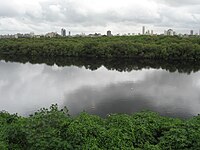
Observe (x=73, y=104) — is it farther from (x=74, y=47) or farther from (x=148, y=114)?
(x=74, y=47)

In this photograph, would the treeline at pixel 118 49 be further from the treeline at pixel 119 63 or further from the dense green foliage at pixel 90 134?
the dense green foliage at pixel 90 134

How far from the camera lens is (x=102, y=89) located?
3309 centimetres

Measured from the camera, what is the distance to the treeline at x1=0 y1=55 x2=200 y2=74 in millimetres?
49072

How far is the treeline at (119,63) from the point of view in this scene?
49072 mm

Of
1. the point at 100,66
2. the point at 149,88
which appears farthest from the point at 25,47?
the point at 149,88

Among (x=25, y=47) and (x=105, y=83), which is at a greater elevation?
(x=25, y=47)

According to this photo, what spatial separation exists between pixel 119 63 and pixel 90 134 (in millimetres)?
46049

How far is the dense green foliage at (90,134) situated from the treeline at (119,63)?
38.5 metres

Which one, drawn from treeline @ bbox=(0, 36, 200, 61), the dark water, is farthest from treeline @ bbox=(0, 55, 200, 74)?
treeline @ bbox=(0, 36, 200, 61)

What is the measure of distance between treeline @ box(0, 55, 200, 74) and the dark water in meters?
0.68

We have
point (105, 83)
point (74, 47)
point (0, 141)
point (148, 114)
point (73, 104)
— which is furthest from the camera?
point (74, 47)

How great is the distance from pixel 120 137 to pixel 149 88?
26352 millimetres

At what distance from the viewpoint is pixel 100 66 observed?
51844 mm

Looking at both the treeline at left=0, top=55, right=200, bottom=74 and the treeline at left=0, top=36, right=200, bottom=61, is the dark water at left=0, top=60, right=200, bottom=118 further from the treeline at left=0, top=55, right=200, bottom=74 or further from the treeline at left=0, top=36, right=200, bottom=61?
the treeline at left=0, top=36, right=200, bottom=61
